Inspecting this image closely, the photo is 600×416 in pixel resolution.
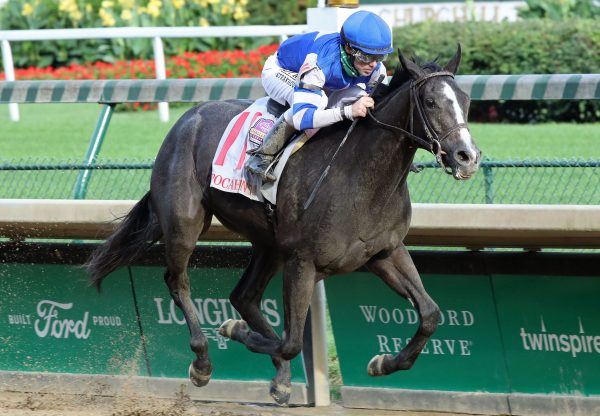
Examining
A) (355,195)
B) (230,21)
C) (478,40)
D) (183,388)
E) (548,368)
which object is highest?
(355,195)

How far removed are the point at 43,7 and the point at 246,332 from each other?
35.7ft

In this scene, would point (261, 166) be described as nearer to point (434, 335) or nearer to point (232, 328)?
point (232, 328)

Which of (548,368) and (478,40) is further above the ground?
(548,368)

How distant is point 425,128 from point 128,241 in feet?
7.12

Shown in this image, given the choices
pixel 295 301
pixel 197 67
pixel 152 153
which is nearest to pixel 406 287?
pixel 295 301

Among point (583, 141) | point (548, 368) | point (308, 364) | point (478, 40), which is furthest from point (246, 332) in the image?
point (478, 40)

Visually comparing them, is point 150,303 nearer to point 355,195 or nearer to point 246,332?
point 246,332

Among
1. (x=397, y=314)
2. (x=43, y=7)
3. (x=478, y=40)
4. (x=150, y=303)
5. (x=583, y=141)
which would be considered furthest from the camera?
(x=43, y=7)

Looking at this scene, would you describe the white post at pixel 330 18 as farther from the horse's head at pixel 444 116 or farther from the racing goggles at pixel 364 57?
the horse's head at pixel 444 116

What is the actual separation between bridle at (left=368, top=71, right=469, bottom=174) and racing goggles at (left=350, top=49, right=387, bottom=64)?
0.29 meters

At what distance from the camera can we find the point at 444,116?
206 inches

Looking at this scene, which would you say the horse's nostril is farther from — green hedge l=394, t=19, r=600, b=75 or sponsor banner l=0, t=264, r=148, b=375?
green hedge l=394, t=19, r=600, b=75

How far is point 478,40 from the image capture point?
12.7 metres

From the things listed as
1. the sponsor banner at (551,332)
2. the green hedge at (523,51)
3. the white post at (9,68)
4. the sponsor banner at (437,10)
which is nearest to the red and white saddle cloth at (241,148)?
the sponsor banner at (551,332)
